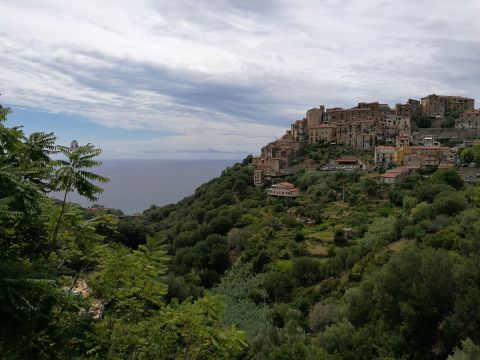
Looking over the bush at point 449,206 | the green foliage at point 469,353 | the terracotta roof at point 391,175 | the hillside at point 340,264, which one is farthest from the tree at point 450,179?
the green foliage at point 469,353

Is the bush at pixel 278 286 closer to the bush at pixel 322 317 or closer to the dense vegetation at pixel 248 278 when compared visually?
the dense vegetation at pixel 248 278

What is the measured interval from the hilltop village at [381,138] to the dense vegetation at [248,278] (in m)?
9.53

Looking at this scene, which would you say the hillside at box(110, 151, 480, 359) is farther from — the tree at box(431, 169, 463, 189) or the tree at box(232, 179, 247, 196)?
the tree at box(232, 179, 247, 196)

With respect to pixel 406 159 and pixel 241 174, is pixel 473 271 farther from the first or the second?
pixel 241 174

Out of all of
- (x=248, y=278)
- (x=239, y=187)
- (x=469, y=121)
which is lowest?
(x=248, y=278)

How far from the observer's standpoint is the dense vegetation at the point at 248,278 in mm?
5422

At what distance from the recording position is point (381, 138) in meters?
68.1

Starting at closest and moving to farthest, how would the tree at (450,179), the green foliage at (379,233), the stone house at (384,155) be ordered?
the green foliage at (379,233), the tree at (450,179), the stone house at (384,155)

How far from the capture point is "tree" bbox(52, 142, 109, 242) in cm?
619

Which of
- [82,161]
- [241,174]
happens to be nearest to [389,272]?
[82,161]

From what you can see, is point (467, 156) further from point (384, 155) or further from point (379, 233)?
point (379, 233)

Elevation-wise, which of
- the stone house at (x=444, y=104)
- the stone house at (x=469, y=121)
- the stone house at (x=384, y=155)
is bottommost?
the stone house at (x=384, y=155)

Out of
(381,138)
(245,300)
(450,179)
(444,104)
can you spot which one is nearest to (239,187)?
(381,138)

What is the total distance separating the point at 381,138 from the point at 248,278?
45228mm
